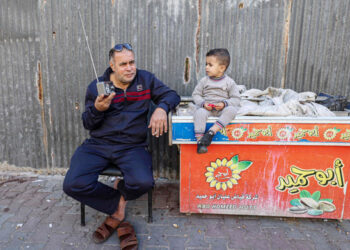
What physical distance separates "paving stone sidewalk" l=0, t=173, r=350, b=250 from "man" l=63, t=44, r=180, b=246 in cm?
30

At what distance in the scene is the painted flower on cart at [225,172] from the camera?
98.5 inches

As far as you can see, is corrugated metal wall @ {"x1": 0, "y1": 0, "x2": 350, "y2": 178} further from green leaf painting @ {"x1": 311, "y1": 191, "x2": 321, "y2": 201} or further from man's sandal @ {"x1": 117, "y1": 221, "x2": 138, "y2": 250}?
green leaf painting @ {"x1": 311, "y1": 191, "x2": 321, "y2": 201}

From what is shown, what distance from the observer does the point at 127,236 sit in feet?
7.85

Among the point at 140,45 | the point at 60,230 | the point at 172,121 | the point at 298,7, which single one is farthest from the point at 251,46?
the point at 60,230

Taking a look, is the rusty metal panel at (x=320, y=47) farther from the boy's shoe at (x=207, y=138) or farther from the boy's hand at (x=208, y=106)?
the boy's shoe at (x=207, y=138)

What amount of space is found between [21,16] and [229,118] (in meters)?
3.06

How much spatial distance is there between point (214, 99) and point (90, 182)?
142cm

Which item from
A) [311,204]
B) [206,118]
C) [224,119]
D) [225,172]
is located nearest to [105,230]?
[225,172]

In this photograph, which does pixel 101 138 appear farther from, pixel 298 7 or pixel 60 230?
pixel 298 7

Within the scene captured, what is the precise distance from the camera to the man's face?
2.51 m

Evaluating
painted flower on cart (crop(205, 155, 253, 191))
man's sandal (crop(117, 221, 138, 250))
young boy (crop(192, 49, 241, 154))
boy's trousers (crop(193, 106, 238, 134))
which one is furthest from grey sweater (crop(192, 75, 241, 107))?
man's sandal (crop(117, 221, 138, 250))

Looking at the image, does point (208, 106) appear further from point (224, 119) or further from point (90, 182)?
point (90, 182)

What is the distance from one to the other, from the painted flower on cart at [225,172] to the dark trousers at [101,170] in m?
0.59

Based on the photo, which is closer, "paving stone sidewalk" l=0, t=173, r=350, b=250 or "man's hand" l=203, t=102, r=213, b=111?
"paving stone sidewalk" l=0, t=173, r=350, b=250
